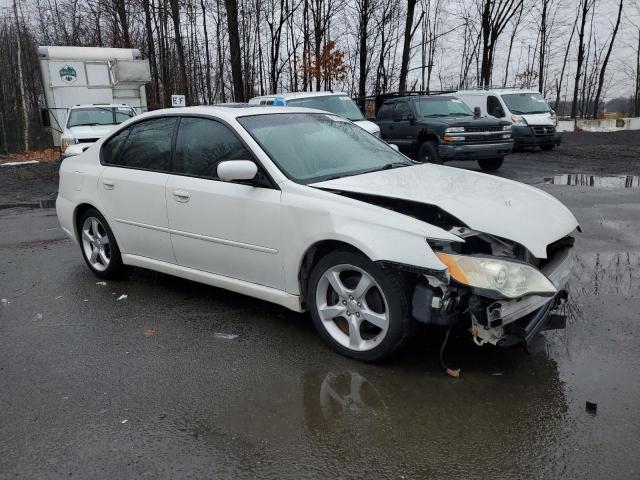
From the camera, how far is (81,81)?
1883cm

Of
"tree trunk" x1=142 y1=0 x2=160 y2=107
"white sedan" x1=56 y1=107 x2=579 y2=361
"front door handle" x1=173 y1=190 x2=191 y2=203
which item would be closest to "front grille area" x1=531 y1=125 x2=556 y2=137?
"white sedan" x1=56 y1=107 x2=579 y2=361

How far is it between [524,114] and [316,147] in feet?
50.5

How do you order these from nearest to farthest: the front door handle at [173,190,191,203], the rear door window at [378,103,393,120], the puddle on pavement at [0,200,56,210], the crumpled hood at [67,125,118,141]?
the front door handle at [173,190,191,203]
the puddle on pavement at [0,200,56,210]
the crumpled hood at [67,125,118,141]
the rear door window at [378,103,393,120]

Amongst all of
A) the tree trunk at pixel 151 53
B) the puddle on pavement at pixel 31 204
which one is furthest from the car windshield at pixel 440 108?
the tree trunk at pixel 151 53

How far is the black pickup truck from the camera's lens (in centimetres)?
1334

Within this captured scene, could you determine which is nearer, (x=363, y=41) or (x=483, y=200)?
(x=483, y=200)

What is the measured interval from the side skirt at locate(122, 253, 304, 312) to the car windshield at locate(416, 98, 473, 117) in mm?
10578

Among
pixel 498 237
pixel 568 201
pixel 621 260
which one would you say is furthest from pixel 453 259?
pixel 568 201

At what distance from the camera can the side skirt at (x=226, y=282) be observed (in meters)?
4.10

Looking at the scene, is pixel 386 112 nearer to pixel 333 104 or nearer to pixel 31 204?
pixel 333 104

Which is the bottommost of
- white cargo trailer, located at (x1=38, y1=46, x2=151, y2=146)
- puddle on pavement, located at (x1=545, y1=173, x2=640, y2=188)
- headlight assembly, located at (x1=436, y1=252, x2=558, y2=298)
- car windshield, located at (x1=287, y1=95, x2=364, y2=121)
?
puddle on pavement, located at (x1=545, y1=173, x2=640, y2=188)

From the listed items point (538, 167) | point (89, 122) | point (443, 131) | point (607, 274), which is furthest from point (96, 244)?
point (538, 167)

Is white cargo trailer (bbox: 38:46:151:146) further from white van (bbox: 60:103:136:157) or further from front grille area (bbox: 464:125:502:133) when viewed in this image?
front grille area (bbox: 464:125:502:133)

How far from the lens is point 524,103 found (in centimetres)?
1853
